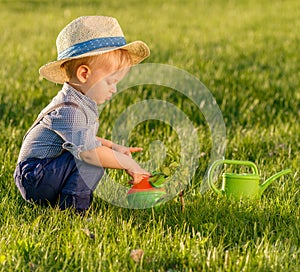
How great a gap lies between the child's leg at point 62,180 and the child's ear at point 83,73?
17.1 inches

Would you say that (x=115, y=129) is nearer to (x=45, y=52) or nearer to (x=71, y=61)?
(x=71, y=61)

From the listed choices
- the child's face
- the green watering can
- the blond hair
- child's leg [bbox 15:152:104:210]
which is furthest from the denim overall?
the green watering can

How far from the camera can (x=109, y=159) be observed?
3.40 metres

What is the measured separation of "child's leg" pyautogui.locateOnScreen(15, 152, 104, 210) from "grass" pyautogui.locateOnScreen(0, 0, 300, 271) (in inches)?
3.8

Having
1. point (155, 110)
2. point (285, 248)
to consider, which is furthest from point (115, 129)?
point (285, 248)

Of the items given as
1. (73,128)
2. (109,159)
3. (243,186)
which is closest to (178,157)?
(243,186)

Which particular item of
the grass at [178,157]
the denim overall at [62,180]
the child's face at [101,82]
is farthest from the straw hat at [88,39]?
the grass at [178,157]

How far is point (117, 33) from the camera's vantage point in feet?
11.7

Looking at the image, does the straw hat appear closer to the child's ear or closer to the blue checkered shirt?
the child's ear

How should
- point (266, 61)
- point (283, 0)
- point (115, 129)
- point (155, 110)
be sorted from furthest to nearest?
1. point (283, 0)
2. point (266, 61)
3. point (155, 110)
4. point (115, 129)

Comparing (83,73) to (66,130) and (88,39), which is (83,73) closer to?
(88,39)

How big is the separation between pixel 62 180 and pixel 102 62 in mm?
704

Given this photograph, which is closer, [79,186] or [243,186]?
[79,186]

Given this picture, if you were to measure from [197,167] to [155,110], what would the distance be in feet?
5.06
